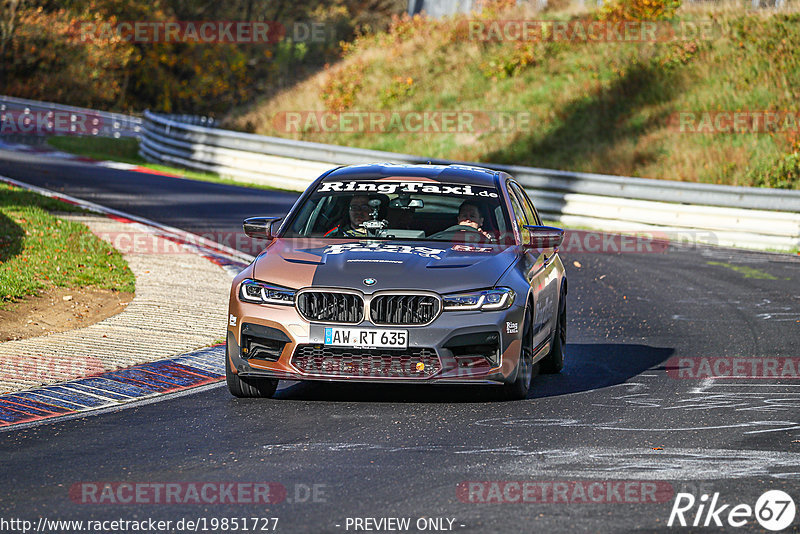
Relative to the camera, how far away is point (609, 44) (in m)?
35.7

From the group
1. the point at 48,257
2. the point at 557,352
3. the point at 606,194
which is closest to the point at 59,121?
the point at 606,194

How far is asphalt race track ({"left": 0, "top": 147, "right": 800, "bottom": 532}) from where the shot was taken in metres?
5.65

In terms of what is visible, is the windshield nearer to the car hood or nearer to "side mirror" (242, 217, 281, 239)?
"side mirror" (242, 217, 281, 239)

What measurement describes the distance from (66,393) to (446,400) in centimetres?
263

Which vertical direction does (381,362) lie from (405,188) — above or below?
below

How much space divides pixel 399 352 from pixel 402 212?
1843mm

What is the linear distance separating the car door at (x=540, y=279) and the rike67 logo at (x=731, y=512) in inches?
121

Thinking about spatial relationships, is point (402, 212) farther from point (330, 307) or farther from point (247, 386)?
point (247, 386)

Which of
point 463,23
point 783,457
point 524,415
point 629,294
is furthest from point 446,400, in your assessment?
point 463,23

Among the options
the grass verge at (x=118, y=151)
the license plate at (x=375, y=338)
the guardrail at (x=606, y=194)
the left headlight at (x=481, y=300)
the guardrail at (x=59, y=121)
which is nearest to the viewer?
the license plate at (x=375, y=338)

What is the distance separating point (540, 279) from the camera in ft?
30.3

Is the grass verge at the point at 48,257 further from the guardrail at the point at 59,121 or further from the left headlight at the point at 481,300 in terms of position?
the guardrail at the point at 59,121

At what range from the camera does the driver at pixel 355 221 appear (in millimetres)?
9242

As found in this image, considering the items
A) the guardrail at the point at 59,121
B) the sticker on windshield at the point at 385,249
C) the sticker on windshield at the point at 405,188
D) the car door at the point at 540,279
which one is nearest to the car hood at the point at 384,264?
the sticker on windshield at the point at 385,249
